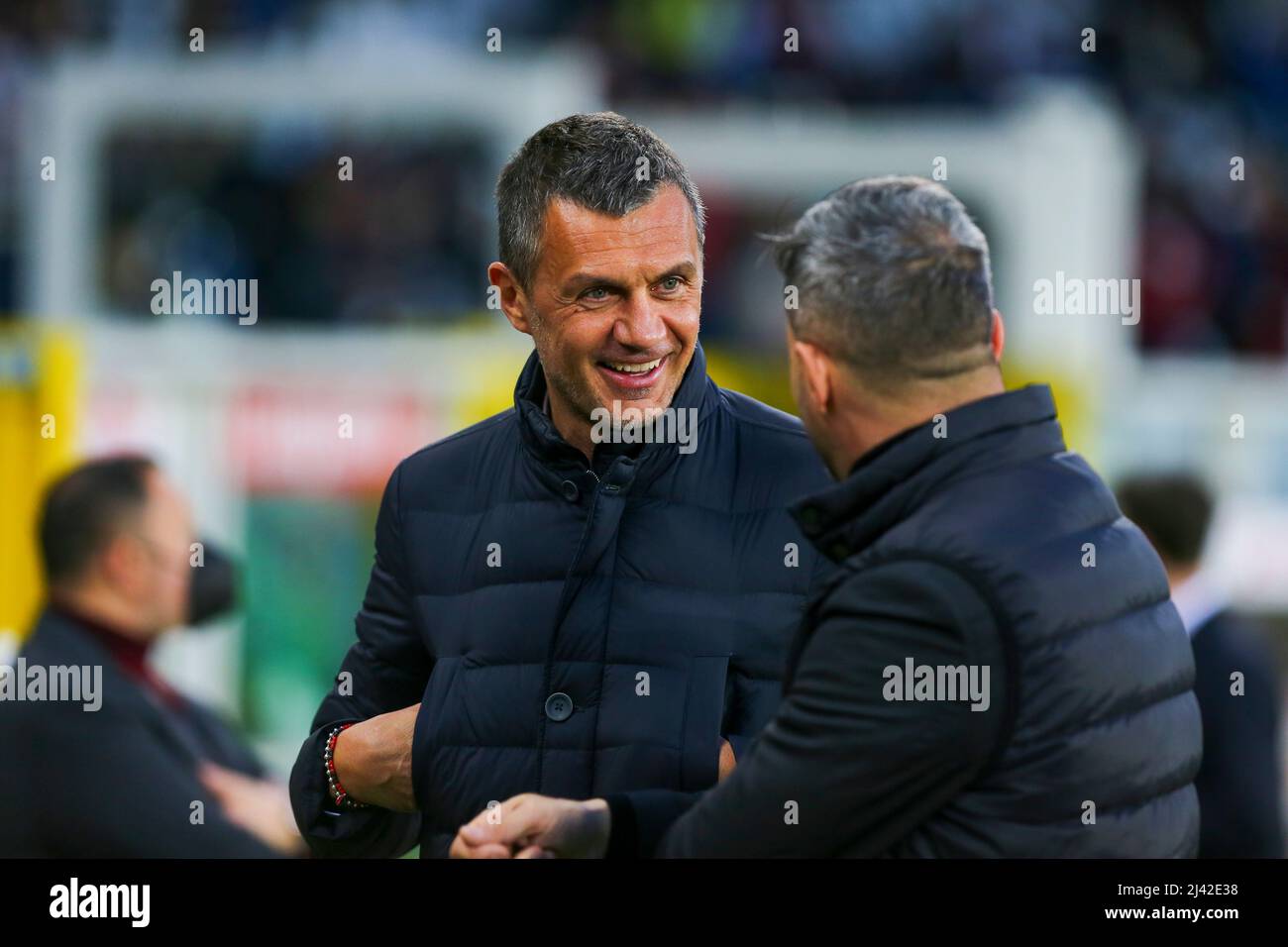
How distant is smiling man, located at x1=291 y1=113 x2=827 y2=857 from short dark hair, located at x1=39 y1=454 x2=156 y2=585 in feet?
4.60

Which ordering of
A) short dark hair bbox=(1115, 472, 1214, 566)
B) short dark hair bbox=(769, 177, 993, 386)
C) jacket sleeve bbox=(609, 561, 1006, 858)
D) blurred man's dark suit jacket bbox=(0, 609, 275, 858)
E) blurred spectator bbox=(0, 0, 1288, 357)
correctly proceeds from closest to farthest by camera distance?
jacket sleeve bbox=(609, 561, 1006, 858) < short dark hair bbox=(769, 177, 993, 386) < blurred man's dark suit jacket bbox=(0, 609, 275, 858) < short dark hair bbox=(1115, 472, 1214, 566) < blurred spectator bbox=(0, 0, 1288, 357)

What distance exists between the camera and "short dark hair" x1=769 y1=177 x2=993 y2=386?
6.07ft

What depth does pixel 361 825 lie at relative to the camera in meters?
2.29

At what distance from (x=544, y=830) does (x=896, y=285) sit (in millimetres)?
693

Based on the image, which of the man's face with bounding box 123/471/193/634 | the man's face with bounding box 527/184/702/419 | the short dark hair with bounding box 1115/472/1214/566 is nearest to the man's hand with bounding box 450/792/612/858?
the man's face with bounding box 527/184/702/419

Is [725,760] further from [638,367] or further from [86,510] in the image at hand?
[86,510]

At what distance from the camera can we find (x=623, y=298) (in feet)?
7.07

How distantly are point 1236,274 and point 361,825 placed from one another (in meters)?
6.30

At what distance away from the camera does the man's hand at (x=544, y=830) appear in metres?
1.95

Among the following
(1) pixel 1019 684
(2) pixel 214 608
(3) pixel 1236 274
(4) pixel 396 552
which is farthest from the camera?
(3) pixel 1236 274

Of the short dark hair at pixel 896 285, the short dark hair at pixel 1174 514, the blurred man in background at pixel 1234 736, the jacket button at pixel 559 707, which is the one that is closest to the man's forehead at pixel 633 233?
the short dark hair at pixel 896 285

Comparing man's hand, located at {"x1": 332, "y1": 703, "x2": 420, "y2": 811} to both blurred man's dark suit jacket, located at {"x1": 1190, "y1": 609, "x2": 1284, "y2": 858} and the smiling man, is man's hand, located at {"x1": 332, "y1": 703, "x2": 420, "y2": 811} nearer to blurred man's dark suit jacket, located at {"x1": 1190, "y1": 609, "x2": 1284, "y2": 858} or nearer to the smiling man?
the smiling man
